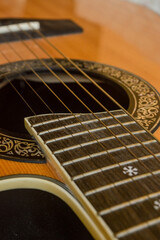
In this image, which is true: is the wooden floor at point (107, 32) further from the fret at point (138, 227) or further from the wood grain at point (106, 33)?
the fret at point (138, 227)

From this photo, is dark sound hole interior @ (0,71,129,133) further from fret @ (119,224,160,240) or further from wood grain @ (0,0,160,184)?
fret @ (119,224,160,240)

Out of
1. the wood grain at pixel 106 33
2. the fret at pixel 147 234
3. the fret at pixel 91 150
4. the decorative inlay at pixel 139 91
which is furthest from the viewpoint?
the wood grain at pixel 106 33

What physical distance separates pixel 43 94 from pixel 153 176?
389 mm

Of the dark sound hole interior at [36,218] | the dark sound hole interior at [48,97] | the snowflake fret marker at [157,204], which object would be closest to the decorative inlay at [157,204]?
the snowflake fret marker at [157,204]

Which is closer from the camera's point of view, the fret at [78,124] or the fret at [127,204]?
the fret at [127,204]

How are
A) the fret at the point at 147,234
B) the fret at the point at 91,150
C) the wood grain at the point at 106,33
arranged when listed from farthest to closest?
the wood grain at the point at 106,33 → the fret at the point at 91,150 → the fret at the point at 147,234

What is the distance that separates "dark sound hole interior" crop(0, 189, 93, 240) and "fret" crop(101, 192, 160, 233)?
0.14 m

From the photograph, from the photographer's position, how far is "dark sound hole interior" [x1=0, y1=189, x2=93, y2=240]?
0.52 m

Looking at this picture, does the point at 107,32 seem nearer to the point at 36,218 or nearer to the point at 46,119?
the point at 46,119

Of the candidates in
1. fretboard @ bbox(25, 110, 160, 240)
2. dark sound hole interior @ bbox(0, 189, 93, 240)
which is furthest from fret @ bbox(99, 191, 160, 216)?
dark sound hole interior @ bbox(0, 189, 93, 240)

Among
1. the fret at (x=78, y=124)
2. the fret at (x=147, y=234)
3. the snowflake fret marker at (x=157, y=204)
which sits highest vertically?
the fret at (x=78, y=124)

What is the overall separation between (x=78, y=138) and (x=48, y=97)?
248mm

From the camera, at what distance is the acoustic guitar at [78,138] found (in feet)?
1.36

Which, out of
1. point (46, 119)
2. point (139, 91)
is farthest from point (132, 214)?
point (139, 91)
